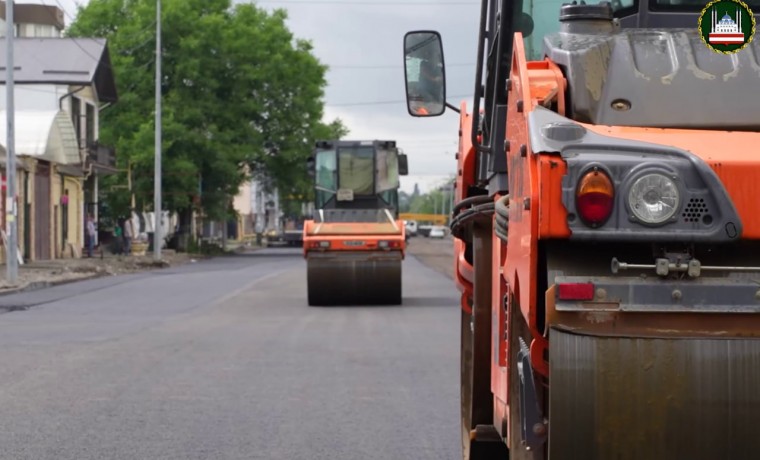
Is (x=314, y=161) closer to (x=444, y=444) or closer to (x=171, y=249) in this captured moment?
(x=444, y=444)

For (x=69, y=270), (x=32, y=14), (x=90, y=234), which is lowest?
(x=69, y=270)

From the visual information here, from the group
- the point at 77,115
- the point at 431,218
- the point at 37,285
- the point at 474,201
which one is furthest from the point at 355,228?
the point at 431,218

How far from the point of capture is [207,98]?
60.8 m

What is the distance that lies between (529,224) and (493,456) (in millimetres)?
2608

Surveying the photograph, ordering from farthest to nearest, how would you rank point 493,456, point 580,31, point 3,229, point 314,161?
point 3,229, point 314,161, point 493,456, point 580,31

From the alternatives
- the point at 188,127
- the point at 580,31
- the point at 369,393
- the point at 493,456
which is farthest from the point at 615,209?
the point at 188,127

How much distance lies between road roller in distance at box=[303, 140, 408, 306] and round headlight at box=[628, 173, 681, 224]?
738 inches

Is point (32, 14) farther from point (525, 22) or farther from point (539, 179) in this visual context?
point (539, 179)

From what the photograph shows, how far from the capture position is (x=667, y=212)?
3.56 m

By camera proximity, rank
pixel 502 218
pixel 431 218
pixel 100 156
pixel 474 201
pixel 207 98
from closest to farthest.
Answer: pixel 502 218 → pixel 474 201 → pixel 100 156 → pixel 207 98 → pixel 431 218

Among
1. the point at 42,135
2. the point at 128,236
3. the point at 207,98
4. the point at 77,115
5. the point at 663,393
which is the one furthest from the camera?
the point at 207,98

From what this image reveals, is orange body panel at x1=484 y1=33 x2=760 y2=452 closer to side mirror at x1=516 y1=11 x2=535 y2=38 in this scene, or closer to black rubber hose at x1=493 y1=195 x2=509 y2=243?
black rubber hose at x1=493 y1=195 x2=509 y2=243

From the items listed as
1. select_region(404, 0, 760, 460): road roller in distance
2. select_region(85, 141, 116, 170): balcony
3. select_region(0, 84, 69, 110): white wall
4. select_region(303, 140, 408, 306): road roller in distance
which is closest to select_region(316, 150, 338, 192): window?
select_region(303, 140, 408, 306): road roller in distance

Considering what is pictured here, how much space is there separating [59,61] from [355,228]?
105ft
